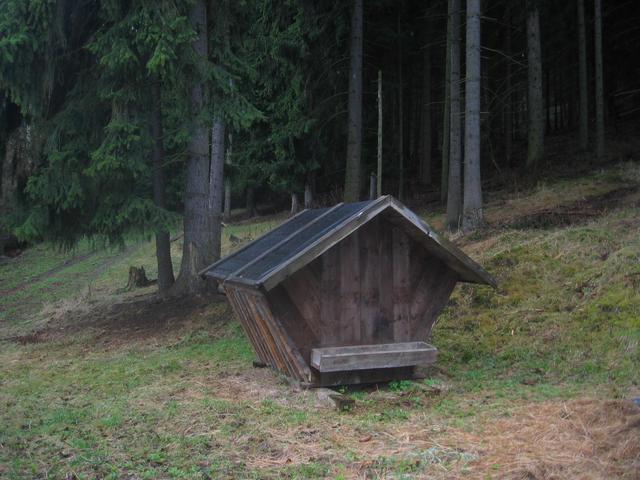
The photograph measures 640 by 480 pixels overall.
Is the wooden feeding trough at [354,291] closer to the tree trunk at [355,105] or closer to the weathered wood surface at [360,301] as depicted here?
the weathered wood surface at [360,301]

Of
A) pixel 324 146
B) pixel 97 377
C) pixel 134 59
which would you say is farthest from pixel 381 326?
pixel 324 146

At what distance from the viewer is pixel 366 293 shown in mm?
7414

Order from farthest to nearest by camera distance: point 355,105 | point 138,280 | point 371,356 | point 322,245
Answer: point 138,280, point 355,105, point 371,356, point 322,245

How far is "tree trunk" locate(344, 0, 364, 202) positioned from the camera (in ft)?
55.7

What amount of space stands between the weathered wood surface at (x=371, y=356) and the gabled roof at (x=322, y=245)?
1067 mm

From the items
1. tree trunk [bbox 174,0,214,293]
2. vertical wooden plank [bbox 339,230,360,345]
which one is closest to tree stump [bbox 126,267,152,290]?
tree trunk [bbox 174,0,214,293]

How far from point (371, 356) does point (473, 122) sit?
8093mm

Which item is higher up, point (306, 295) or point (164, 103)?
point (164, 103)

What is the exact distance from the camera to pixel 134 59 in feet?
37.5

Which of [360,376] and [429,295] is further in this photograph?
[429,295]

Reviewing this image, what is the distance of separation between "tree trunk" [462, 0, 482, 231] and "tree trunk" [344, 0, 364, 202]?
13.0 feet

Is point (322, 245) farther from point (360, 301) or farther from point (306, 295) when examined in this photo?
point (360, 301)

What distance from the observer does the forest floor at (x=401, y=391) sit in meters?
4.82

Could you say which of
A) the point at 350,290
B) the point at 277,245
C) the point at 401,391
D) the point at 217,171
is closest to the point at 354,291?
the point at 350,290
